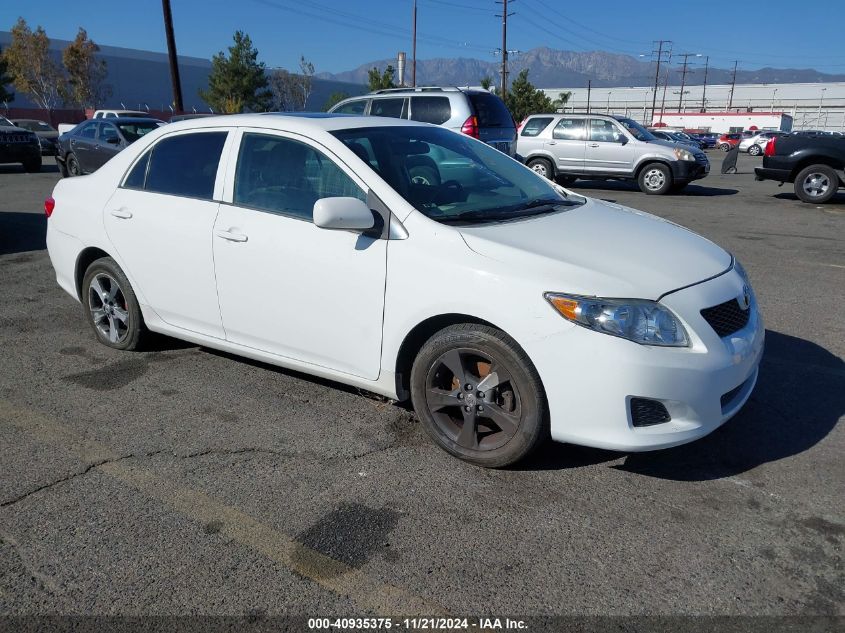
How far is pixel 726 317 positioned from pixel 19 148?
66.1 ft

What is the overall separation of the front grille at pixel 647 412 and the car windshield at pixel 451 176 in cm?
121

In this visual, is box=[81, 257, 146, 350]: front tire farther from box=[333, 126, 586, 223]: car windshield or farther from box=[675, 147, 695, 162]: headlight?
box=[675, 147, 695, 162]: headlight

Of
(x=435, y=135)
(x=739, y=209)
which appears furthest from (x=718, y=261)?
(x=739, y=209)

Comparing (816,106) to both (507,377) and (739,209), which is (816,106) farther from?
(507,377)

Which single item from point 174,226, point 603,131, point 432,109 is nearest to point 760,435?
point 174,226

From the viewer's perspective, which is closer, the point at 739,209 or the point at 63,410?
the point at 63,410

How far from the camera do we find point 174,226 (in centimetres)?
421

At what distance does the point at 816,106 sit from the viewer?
3573 inches

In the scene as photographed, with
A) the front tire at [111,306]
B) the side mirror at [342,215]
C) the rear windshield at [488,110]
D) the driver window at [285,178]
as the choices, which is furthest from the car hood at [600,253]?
the rear windshield at [488,110]

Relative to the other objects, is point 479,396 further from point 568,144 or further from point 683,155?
point 568,144

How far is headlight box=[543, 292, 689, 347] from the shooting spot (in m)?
2.89

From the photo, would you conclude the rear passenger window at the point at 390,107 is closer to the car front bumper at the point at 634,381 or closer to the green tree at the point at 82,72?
the car front bumper at the point at 634,381

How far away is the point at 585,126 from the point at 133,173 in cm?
1380

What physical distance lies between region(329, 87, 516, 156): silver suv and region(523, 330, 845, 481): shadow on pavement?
863 centimetres
